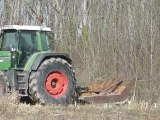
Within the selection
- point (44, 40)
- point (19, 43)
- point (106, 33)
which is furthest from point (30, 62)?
point (106, 33)

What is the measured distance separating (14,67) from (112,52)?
445 centimetres

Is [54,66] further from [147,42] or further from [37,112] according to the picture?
[147,42]

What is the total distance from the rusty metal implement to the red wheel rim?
47cm

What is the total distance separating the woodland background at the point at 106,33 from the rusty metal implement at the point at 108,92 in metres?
0.30

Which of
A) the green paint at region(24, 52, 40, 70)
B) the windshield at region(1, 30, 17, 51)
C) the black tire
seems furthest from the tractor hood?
the black tire

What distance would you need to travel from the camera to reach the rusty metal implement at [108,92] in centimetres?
957

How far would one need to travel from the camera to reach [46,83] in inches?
375

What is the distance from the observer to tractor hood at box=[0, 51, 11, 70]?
30.6 ft

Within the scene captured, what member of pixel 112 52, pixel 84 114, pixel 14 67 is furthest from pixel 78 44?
pixel 84 114

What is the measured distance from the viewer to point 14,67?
9336mm

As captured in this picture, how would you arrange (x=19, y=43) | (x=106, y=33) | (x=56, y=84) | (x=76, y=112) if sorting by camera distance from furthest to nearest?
(x=106, y=33) < (x=56, y=84) < (x=19, y=43) < (x=76, y=112)

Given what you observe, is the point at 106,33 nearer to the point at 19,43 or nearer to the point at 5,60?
the point at 19,43

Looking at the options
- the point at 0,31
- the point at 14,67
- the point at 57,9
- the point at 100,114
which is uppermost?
the point at 57,9

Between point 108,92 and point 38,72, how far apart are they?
1.72 m
